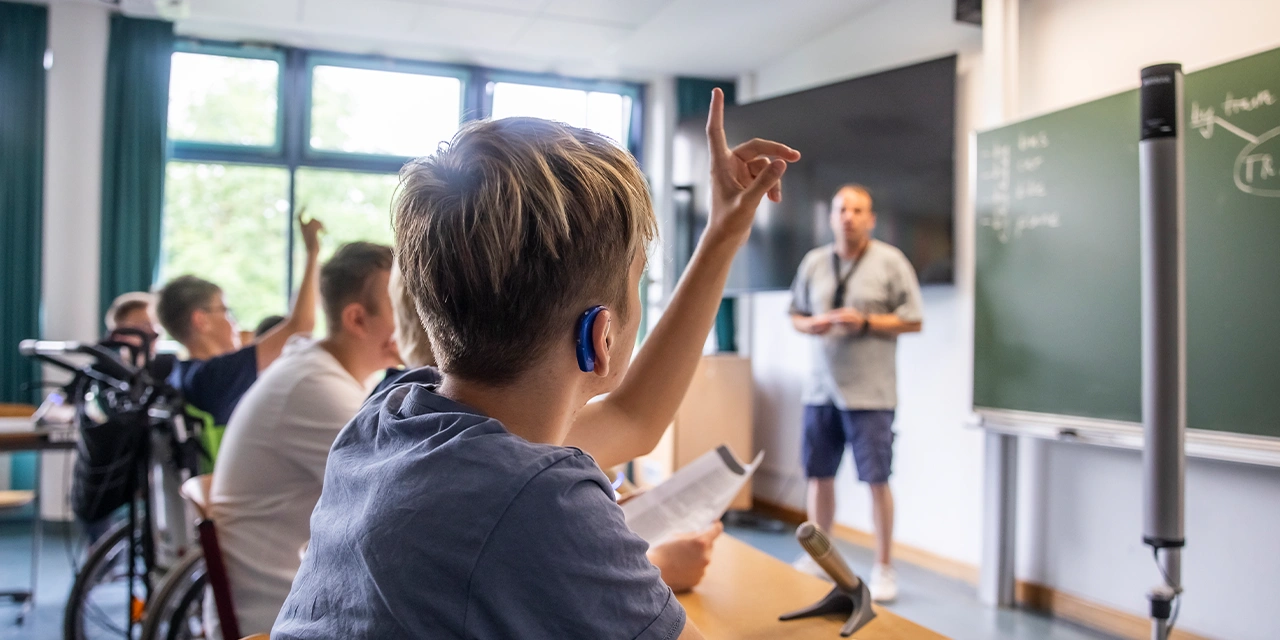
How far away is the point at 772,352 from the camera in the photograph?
19.5 feet

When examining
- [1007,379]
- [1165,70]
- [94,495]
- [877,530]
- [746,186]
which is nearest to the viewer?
[746,186]

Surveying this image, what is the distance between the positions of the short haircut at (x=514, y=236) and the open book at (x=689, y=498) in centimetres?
67

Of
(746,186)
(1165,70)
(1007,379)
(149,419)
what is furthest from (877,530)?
(746,186)

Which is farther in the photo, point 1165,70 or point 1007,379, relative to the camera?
point 1007,379

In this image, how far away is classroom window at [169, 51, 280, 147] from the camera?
570 centimetres

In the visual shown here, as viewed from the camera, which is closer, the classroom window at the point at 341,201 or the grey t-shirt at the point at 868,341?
the grey t-shirt at the point at 868,341

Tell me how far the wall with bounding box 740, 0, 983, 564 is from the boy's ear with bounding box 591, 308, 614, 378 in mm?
3451

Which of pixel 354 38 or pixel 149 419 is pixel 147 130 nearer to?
pixel 354 38

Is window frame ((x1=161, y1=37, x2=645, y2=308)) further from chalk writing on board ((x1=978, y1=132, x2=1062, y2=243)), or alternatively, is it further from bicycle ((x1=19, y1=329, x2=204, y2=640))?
bicycle ((x1=19, y1=329, x2=204, y2=640))

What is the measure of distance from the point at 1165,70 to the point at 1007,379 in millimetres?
1773

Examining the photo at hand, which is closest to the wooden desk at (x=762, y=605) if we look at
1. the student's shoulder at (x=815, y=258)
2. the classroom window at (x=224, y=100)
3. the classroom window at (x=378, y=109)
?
the student's shoulder at (x=815, y=258)

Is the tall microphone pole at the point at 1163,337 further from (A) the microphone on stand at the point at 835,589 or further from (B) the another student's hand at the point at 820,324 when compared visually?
(B) the another student's hand at the point at 820,324

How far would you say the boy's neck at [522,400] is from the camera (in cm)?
78

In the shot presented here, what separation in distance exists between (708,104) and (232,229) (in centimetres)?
335
